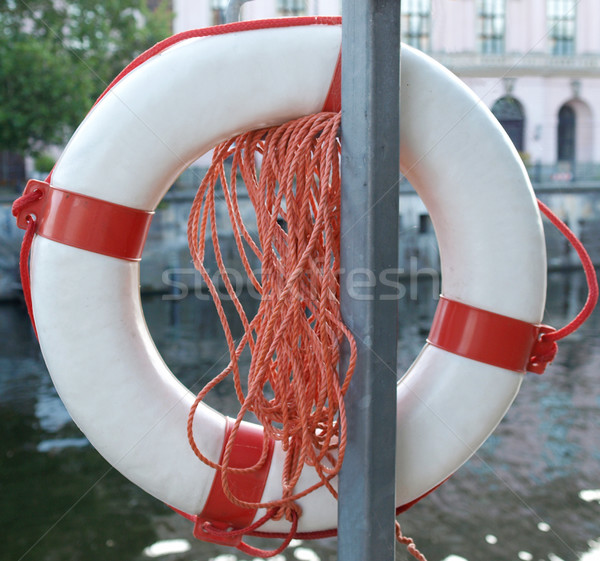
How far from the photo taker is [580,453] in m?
2.70

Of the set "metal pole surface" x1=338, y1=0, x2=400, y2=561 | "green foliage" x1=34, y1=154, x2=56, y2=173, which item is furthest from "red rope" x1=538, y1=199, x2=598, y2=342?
"green foliage" x1=34, y1=154, x2=56, y2=173

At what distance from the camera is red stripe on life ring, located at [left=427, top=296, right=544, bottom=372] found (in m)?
0.93

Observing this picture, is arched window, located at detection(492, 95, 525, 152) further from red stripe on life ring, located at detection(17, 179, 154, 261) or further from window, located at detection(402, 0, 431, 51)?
red stripe on life ring, located at detection(17, 179, 154, 261)

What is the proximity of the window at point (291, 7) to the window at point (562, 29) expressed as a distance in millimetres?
4464

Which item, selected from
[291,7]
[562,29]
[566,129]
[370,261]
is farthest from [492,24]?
[370,261]

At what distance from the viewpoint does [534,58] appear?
11.4 metres

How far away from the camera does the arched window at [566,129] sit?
12.4 meters

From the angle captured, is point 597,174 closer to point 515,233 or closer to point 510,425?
point 510,425

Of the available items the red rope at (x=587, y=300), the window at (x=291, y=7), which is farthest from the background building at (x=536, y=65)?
the red rope at (x=587, y=300)

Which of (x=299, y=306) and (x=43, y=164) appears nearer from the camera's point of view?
(x=299, y=306)

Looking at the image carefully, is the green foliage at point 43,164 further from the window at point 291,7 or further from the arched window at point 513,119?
the arched window at point 513,119

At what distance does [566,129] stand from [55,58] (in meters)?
9.39

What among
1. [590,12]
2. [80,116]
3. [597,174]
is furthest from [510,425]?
[590,12]

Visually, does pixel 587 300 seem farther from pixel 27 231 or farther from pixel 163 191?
pixel 27 231
